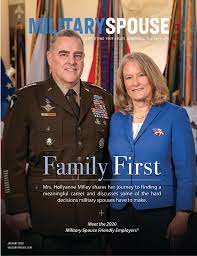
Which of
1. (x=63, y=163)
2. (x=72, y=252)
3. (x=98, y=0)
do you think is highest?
(x=98, y=0)

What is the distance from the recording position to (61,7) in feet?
12.6

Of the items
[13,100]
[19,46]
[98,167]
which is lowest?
[98,167]

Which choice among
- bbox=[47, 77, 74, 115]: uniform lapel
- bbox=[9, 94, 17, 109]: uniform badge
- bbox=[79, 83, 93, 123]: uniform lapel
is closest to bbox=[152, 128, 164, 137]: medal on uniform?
bbox=[79, 83, 93, 123]: uniform lapel

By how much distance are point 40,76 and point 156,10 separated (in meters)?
1.05

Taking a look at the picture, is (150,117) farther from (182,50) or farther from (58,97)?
(58,97)

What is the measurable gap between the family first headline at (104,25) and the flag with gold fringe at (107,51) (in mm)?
28

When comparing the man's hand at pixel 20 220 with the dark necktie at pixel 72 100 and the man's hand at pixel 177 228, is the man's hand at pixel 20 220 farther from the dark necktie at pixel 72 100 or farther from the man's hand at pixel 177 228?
the man's hand at pixel 177 228

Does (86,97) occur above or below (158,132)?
above

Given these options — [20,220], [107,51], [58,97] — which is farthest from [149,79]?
[20,220]

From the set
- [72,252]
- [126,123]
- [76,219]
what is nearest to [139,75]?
[126,123]

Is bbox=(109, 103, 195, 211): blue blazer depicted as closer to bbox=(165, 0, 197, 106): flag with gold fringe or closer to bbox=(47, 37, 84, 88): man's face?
bbox=(165, 0, 197, 106): flag with gold fringe

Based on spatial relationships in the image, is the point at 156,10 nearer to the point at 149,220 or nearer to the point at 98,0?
the point at 98,0

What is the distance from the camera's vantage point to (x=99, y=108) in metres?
3.87

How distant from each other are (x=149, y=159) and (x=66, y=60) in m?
1.00
